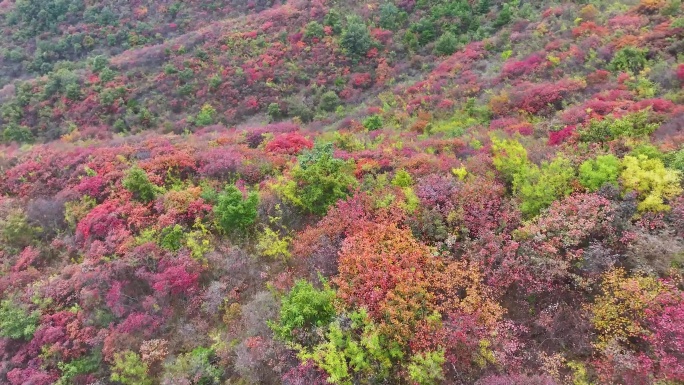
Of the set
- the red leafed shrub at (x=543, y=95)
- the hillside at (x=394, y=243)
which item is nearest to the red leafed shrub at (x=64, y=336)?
the hillside at (x=394, y=243)

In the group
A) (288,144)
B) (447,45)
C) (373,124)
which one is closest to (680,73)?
(373,124)

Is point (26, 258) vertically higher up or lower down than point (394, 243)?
lower down

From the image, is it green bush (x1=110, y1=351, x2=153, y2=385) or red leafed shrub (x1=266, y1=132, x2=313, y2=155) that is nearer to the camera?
green bush (x1=110, y1=351, x2=153, y2=385)

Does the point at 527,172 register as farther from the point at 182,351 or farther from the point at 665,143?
the point at 182,351

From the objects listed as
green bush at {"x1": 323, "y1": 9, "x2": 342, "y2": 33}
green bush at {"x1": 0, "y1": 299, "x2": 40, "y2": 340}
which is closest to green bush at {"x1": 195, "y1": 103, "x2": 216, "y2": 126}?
green bush at {"x1": 323, "y1": 9, "x2": 342, "y2": 33}

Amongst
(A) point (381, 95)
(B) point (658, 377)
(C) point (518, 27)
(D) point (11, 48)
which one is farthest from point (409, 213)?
(D) point (11, 48)

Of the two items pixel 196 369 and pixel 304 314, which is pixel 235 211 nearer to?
pixel 196 369

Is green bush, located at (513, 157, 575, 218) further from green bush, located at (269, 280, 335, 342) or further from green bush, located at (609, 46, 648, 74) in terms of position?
green bush, located at (609, 46, 648, 74)
